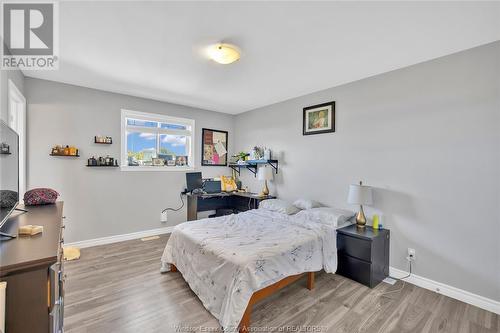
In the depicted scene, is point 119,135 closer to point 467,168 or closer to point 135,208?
point 135,208

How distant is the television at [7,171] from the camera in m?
1.33

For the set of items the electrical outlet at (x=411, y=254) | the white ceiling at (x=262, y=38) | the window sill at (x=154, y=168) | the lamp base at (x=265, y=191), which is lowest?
the electrical outlet at (x=411, y=254)

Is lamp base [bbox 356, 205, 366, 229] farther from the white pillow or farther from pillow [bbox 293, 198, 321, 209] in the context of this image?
pillow [bbox 293, 198, 321, 209]

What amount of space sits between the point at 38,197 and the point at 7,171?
37.0 inches

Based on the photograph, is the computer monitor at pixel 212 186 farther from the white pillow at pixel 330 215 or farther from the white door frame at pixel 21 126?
the white door frame at pixel 21 126

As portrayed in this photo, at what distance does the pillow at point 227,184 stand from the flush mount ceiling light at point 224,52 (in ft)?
9.63

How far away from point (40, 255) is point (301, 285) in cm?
236

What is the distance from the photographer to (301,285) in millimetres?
2549

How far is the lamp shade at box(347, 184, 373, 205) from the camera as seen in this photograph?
2777mm

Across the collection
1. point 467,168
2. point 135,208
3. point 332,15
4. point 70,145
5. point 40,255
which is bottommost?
point 135,208

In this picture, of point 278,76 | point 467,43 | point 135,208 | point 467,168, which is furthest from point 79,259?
point 467,43

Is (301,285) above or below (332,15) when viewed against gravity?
below

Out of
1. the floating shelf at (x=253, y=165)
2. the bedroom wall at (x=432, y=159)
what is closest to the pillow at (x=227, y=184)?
the floating shelf at (x=253, y=165)

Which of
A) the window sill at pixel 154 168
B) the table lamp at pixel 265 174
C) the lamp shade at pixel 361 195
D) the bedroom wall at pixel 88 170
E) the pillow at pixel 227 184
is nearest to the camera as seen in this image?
the lamp shade at pixel 361 195
